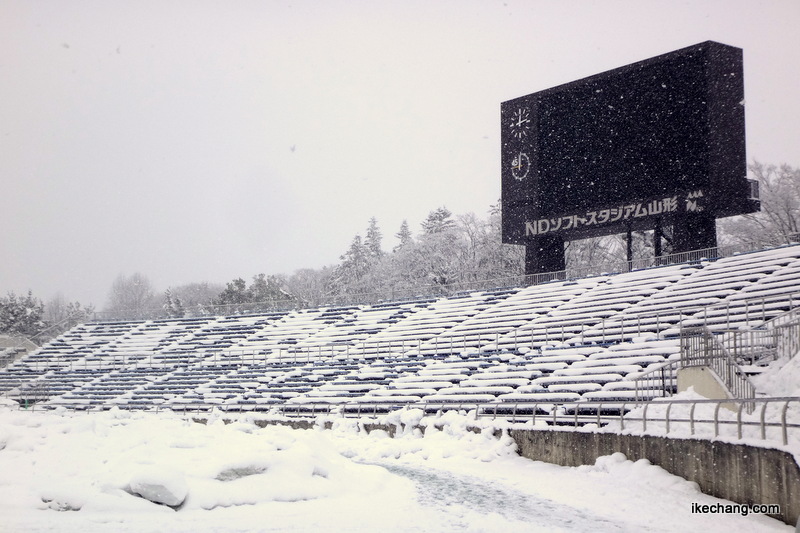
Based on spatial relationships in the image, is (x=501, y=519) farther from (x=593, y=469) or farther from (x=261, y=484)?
(x=593, y=469)

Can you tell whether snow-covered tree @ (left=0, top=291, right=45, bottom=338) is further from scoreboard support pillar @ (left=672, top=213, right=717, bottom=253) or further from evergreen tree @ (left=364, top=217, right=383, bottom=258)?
scoreboard support pillar @ (left=672, top=213, right=717, bottom=253)

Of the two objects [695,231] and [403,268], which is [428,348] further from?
[403,268]

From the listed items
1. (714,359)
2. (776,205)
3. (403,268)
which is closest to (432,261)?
(403,268)

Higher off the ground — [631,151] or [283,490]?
[631,151]

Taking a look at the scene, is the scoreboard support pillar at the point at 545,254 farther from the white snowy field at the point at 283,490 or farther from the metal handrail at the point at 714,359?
the white snowy field at the point at 283,490

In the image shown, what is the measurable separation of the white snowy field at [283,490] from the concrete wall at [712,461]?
220mm

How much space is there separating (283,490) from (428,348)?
17.6m

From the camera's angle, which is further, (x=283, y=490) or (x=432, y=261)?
(x=432, y=261)

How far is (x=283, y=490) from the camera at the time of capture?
10312 millimetres

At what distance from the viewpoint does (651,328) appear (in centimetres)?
2073

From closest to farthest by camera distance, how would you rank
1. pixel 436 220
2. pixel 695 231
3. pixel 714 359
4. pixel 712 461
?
pixel 712 461, pixel 714 359, pixel 695 231, pixel 436 220

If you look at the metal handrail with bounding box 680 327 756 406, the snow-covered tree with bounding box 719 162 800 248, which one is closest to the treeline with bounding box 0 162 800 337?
the snow-covered tree with bounding box 719 162 800 248

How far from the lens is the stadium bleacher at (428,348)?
1959 centimetres

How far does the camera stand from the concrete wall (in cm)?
845
